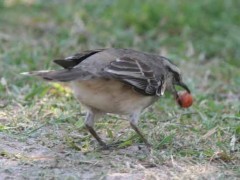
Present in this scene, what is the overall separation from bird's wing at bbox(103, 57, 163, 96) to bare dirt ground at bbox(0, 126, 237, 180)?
59 centimetres

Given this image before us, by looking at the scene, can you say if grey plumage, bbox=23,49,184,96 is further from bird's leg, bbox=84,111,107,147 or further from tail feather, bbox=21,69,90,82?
bird's leg, bbox=84,111,107,147

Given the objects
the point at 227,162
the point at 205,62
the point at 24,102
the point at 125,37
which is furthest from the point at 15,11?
the point at 227,162

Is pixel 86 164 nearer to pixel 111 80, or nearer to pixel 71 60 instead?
pixel 111 80

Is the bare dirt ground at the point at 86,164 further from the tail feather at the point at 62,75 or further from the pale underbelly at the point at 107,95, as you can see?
the tail feather at the point at 62,75

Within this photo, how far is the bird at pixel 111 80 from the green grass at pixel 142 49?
37 cm

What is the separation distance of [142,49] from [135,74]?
4319 mm

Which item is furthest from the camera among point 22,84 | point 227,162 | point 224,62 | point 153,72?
point 224,62

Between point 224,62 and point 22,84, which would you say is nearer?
point 22,84

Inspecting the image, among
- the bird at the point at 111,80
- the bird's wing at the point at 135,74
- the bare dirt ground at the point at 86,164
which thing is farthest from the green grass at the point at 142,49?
the bird's wing at the point at 135,74

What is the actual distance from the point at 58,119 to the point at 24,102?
68cm

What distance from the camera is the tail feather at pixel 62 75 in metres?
6.41

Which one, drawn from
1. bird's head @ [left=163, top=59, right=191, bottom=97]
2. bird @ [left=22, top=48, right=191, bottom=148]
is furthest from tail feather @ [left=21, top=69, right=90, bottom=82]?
bird's head @ [left=163, top=59, right=191, bottom=97]

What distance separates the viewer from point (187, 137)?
24.7 feet

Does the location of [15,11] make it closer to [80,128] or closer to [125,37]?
[125,37]
